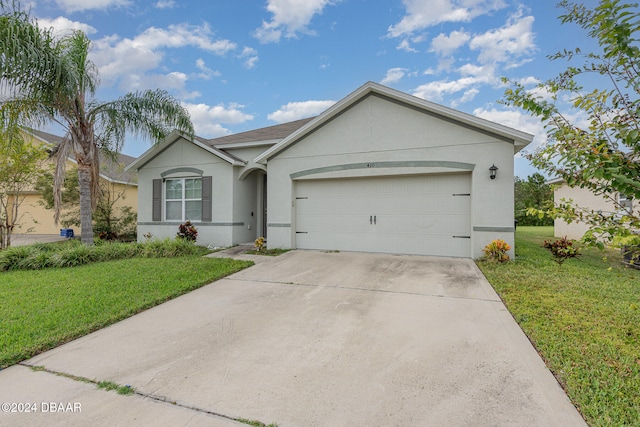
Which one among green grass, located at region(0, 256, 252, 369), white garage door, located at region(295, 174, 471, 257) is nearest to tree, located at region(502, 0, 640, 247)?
green grass, located at region(0, 256, 252, 369)

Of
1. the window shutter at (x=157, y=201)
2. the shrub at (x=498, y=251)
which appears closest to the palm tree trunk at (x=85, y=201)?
the window shutter at (x=157, y=201)

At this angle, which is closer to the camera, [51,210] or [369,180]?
[369,180]

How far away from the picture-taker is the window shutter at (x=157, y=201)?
39.5 ft

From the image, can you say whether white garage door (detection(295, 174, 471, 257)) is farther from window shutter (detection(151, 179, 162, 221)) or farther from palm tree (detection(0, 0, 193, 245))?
window shutter (detection(151, 179, 162, 221))

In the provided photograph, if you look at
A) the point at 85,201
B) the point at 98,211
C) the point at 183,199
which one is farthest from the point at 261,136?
the point at 98,211

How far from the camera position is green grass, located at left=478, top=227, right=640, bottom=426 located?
248 centimetres

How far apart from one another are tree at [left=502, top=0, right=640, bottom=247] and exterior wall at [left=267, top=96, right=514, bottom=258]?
18.9ft

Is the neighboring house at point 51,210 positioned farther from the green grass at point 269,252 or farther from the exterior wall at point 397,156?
the exterior wall at point 397,156

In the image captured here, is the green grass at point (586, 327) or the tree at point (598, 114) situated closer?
the tree at point (598, 114)

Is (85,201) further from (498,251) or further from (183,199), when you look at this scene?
(498,251)

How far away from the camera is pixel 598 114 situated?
224 centimetres

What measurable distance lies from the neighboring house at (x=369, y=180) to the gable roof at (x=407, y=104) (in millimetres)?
29

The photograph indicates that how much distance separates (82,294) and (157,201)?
23.4 feet

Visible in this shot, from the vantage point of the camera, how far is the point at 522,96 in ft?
8.31
